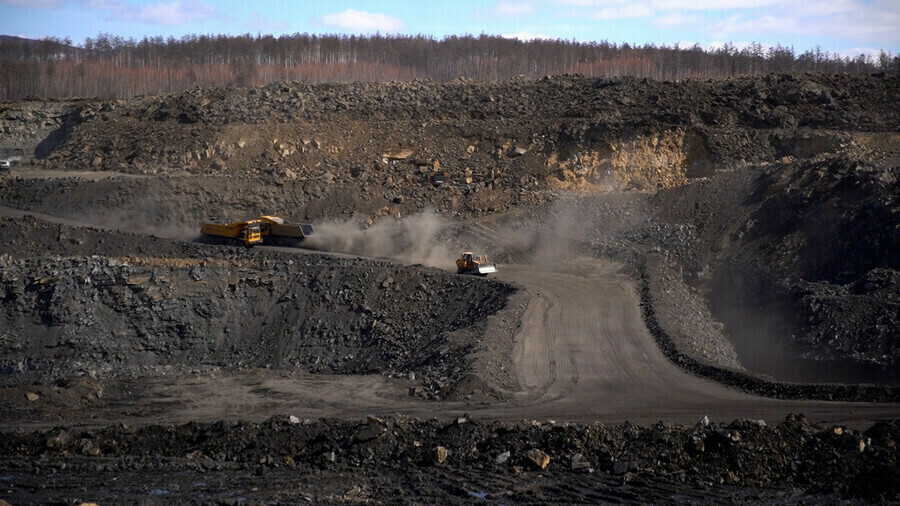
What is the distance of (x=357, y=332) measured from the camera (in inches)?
1081

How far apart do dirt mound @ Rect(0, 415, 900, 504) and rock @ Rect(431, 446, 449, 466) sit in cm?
2

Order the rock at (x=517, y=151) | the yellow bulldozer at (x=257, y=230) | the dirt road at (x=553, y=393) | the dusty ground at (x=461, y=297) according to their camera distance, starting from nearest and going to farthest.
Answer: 1. the dusty ground at (x=461, y=297)
2. the dirt road at (x=553, y=393)
3. the yellow bulldozer at (x=257, y=230)
4. the rock at (x=517, y=151)

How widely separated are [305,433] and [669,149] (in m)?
32.2

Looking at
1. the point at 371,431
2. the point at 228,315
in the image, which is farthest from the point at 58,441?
the point at 228,315

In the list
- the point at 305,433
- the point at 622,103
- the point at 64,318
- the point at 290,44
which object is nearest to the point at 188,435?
the point at 305,433

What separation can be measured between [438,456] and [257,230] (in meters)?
22.1

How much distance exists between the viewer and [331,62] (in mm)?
91812

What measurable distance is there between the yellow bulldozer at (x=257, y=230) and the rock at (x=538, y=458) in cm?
2230

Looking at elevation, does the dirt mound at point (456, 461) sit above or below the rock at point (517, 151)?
below

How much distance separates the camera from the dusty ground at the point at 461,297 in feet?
51.1

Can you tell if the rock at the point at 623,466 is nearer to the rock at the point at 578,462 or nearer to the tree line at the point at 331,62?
the rock at the point at 578,462

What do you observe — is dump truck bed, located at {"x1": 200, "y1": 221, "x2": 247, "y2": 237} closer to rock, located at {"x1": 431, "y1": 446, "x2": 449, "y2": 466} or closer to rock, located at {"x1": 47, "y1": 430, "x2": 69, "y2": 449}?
rock, located at {"x1": 47, "y1": 430, "x2": 69, "y2": 449}

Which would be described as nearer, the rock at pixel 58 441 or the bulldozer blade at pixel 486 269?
the rock at pixel 58 441

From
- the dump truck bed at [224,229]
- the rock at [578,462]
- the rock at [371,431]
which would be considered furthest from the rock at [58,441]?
the dump truck bed at [224,229]
